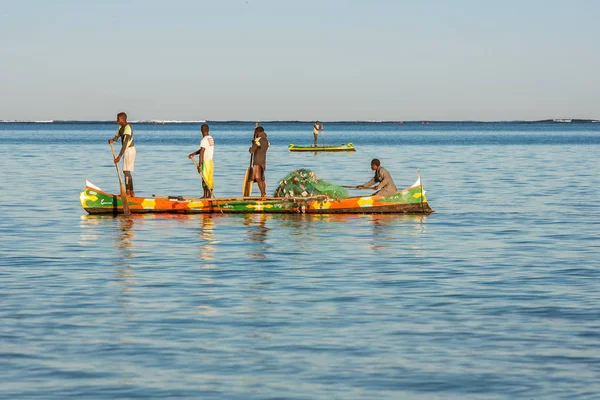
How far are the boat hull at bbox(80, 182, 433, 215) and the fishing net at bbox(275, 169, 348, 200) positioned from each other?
0.27 metres

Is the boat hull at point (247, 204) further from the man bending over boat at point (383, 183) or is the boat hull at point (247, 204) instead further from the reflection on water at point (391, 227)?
the reflection on water at point (391, 227)

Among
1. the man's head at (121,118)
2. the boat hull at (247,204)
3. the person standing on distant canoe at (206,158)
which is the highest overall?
the man's head at (121,118)

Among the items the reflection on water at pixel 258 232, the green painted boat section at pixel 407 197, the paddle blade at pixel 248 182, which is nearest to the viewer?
the reflection on water at pixel 258 232

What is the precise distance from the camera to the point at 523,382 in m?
9.92

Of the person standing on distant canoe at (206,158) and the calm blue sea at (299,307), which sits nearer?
the calm blue sea at (299,307)

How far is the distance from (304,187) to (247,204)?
1410mm

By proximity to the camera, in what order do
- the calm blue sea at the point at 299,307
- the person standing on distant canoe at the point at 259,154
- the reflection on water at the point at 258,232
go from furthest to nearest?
the person standing on distant canoe at the point at 259,154 → the reflection on water at the point at 258,232 → the calm blue sea at the point at 299,307

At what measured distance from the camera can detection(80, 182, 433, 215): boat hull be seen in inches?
998

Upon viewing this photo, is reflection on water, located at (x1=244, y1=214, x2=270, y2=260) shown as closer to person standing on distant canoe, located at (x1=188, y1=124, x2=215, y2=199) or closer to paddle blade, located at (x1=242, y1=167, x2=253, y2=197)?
paddle blade, located at (x1=242, y1=167, x2=253, y2=197)

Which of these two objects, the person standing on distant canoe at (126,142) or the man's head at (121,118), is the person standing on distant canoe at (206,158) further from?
the man's head at (121,118)

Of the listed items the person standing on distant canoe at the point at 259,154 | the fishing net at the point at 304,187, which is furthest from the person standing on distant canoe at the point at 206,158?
the fishing net at the point at 304,187

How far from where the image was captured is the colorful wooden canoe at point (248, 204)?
25344 mm

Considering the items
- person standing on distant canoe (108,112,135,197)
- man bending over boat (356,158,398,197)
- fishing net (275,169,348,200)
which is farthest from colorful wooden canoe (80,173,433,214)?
person standing on distant canoe (108,112,135,197)

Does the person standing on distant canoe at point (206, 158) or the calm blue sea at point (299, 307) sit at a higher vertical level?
the person standing on distant canoe at point (206, 158)
